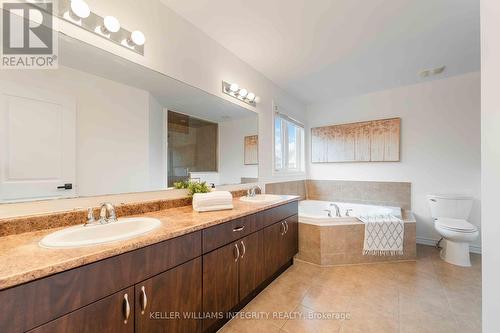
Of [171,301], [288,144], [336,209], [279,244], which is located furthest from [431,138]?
[171,301]

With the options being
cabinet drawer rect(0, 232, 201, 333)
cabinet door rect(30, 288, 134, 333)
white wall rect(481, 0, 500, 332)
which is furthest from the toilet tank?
cabinet door rect(30, 288, 134, 333)

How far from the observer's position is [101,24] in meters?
1.33

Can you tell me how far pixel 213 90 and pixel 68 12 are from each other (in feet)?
3.82

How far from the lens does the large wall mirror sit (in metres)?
1.08

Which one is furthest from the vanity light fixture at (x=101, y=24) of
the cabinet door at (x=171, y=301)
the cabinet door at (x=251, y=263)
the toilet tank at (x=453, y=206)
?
the toilet tank at (x=453, y=206)

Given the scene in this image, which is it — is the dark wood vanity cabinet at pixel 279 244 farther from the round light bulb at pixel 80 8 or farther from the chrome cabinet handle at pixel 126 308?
the round light bulb at pixel 80 8

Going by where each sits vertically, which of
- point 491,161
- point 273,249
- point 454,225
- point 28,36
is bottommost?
point 273,249

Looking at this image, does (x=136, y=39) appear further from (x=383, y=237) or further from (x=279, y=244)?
(x=383, y=237)

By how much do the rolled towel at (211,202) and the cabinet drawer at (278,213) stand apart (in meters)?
0.37

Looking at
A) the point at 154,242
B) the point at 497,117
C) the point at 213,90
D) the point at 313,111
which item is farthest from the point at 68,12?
the point at 313,111

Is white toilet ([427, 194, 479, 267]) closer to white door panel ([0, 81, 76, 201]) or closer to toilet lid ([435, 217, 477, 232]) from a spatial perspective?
toilet lid ([435, 217, 477, 232])

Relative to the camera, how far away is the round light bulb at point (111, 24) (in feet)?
4.33

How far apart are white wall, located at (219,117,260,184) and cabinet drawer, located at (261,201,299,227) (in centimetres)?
62

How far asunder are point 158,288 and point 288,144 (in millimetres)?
2949
